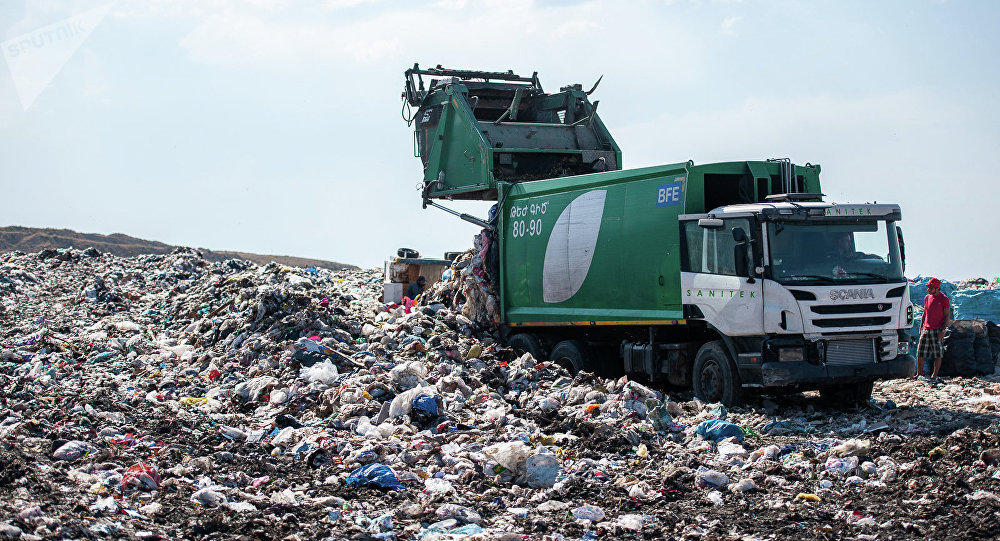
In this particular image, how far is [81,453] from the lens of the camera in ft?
22.9

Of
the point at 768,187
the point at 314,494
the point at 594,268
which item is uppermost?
the point at 768,187

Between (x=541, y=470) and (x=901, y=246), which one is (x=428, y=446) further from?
(x=901, y=246)

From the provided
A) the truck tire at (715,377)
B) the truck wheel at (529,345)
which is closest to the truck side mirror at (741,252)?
the truck tire at (715,377)

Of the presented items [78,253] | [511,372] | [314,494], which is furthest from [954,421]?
[78,253]

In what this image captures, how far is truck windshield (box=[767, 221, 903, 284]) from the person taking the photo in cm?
862

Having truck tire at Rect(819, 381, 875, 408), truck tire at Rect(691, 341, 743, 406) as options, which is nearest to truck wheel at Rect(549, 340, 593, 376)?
truck tire at Rect(691, 341, 743, 406)

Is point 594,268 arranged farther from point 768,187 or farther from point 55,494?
point 55,494

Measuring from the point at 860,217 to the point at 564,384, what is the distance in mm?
3656

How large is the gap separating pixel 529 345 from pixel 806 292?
4533 millimetres

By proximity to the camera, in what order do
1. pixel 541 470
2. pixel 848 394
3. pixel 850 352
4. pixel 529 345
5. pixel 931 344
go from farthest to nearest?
pixel 529 345
pixel 931 344
pixel 848 394
pixel 850 352
pixel 541 470

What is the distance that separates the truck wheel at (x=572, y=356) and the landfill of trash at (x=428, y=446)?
0.38 meters

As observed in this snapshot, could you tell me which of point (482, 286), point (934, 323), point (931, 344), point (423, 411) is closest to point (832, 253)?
point (934, 323)

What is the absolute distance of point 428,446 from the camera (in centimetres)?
767

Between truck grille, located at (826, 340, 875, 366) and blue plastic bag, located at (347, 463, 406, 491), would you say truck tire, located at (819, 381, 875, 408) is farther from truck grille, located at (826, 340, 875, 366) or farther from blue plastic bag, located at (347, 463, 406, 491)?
blue plastic bag, located at (347, 463, 406, 491)
